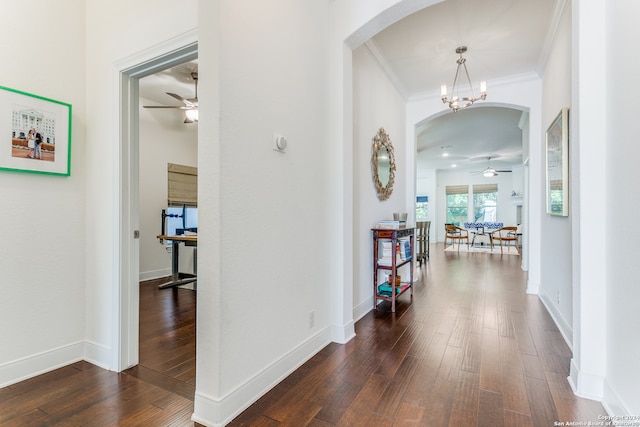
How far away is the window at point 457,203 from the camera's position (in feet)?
40.0

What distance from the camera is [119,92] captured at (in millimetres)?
2119

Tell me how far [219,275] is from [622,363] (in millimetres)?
2038

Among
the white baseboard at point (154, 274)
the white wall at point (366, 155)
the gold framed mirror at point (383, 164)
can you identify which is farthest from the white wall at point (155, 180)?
the gold framed mirror at point (383, 164)

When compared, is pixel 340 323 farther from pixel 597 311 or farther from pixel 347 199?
pixel 597 311

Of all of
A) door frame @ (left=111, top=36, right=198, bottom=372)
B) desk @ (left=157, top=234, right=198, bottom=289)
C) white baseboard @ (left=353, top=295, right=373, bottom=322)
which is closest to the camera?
door frame @ (left=111, top=36, right=198, bottom=372)

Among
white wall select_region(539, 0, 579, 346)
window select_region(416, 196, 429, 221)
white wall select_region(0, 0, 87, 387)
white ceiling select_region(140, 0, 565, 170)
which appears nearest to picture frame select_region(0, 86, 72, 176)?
white wall select_region(0, 0, 87, 387)

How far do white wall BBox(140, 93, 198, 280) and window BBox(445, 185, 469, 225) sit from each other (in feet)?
34.5

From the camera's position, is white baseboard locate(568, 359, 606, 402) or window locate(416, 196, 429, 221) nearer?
white baseboard locate(568, 359, 606, 402)

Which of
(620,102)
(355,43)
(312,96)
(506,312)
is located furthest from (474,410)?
(355,43)

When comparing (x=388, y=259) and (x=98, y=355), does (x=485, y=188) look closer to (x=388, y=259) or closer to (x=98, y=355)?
(x=388, y=259)

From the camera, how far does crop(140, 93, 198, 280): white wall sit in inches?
193

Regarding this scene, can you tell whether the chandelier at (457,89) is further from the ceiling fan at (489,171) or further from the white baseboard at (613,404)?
the ceiling fan at (489,171)

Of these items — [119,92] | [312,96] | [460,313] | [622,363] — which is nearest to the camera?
[622,363]

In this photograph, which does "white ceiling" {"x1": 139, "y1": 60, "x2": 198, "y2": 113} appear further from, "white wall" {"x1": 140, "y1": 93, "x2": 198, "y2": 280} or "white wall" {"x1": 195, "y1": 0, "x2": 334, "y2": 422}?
"white wall" {"x1": 195, "y1": 0, "x2": 334, "y2": 422}
